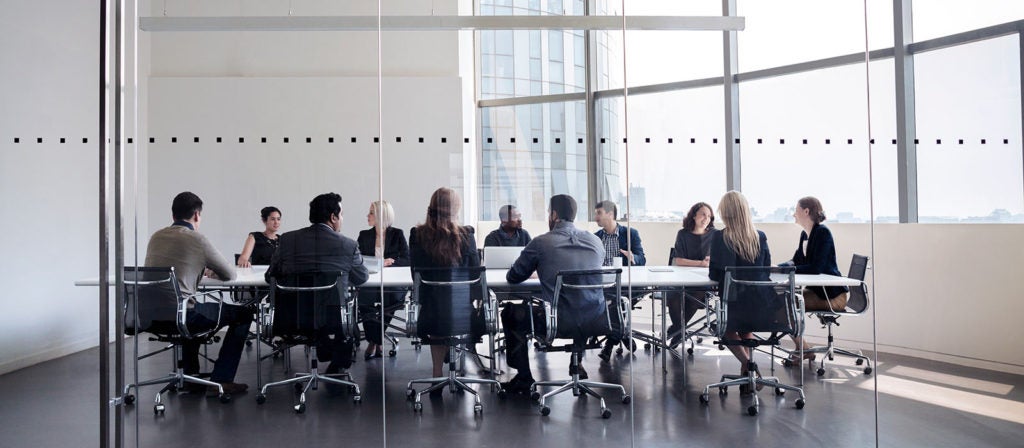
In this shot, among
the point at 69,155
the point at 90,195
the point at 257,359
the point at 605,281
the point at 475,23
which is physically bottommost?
the point at 257,359

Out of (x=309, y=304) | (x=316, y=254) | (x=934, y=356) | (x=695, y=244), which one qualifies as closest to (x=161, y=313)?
(x=309, y=304)

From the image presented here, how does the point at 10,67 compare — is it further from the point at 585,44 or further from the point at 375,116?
the point at 585,44

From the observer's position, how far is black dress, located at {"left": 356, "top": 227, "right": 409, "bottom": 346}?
128 inches

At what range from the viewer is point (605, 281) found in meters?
3.41

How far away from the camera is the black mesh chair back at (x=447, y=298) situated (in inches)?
132

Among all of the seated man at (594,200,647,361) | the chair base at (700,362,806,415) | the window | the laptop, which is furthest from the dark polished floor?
the window

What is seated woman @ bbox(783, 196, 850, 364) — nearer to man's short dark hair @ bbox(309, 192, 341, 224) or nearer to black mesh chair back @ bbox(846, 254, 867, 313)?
black mesh chair back @ bbox(846, 254, 867, 313)

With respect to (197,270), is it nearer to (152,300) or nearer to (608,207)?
(152,300)

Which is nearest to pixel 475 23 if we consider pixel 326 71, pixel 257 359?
pixel 326 71

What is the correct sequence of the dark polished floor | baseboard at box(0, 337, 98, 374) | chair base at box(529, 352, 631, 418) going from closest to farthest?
the dark polished floor → chair base at box(529, 352, 631, 418) → baseboard at box(0, 337, 98, 374)

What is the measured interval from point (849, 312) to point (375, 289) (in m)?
2.59

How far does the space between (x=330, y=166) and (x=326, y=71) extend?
54 cm

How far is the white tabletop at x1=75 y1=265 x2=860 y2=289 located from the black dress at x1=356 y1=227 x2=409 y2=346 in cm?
5

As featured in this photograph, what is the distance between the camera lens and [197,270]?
3283 mm
